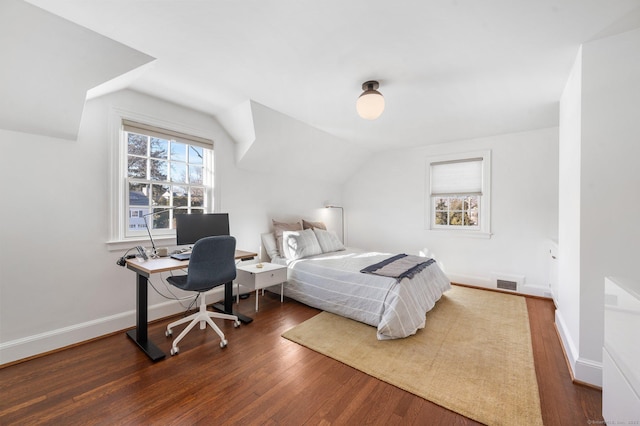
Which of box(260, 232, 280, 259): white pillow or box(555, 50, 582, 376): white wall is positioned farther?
box(260, 232, 280, 259): white pillow

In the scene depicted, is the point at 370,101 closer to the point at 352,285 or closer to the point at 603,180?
the point at 603,180

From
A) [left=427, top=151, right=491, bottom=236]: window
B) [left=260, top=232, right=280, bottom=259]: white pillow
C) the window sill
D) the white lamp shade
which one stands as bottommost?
[left=260, top=232, right=280, bottom=259]: white pillow

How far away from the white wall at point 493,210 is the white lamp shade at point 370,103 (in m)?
2.57

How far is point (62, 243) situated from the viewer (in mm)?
2344

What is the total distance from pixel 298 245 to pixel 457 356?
88.4 inches

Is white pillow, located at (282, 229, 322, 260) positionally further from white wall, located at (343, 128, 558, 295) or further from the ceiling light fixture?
the ceiling light fixture

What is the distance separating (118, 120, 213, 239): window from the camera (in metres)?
2.76

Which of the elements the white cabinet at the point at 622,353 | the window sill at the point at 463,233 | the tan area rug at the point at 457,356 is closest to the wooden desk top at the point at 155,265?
the tan area rug at the point at 457,356

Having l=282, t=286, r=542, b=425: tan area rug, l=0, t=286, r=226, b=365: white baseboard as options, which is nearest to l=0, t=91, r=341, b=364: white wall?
l=0, t=286, r=226, b=365: white baseboard

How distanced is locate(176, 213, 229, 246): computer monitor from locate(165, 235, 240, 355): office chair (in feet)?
1.44

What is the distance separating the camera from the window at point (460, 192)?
4.14 m

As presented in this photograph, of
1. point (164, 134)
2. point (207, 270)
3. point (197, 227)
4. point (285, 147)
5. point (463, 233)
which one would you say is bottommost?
point (207, 270)

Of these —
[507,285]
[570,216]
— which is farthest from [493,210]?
[570,216]

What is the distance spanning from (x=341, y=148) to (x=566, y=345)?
12.3 feet
